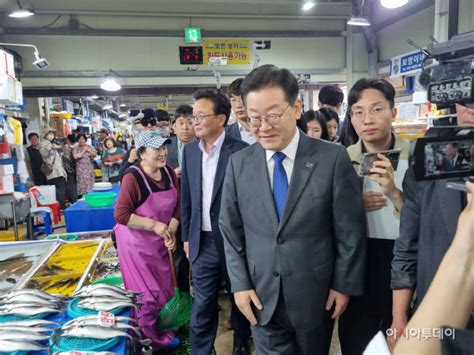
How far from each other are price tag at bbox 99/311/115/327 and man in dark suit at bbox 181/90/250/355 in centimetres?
70

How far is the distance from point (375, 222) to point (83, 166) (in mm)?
8327

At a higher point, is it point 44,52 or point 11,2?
point 11,2

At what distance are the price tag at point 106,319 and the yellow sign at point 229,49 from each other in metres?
8.19

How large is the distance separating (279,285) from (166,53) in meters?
8.46

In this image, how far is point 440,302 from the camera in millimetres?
→ 691

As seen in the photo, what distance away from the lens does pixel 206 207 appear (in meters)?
2.28

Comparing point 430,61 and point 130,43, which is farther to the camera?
point 130,43

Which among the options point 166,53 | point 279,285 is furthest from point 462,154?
point 166,53

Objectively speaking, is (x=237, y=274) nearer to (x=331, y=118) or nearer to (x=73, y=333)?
(x=73, y=333)

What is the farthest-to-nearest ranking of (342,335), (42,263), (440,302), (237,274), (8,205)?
1. (8,205)
2. (42,263)
3. (342,335)
4. (237,274)
5. (440,302)

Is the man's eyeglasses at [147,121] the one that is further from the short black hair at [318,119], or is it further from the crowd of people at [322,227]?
the crowd of people at [322,227]

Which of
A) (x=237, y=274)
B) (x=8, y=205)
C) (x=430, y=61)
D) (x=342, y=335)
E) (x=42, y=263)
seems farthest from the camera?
(x=8, y=205)

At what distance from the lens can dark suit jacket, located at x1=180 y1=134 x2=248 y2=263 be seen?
7.29 feet

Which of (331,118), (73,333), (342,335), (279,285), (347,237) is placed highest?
(331,118)
